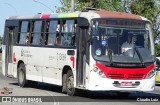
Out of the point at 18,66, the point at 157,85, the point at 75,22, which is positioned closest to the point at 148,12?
the point at 157,85

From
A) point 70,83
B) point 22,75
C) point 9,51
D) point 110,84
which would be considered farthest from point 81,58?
point 9,51

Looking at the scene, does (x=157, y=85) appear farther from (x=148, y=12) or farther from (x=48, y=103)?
(x=148, y=12)

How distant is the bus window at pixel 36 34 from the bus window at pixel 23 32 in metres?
0.70

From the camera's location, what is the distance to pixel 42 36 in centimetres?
2048

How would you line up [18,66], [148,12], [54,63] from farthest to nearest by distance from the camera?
[148,12] < [18,66] < [54,63]

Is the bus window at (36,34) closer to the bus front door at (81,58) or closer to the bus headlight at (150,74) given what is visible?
the bus front door at (81,58)

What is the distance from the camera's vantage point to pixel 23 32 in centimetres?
2234

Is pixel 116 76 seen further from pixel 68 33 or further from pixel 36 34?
pixel 36 34

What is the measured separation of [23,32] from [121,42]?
6.49 meters

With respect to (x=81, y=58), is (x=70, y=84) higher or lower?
lower

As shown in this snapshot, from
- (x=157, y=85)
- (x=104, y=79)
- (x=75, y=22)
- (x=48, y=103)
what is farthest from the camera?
(x=157, y=85)

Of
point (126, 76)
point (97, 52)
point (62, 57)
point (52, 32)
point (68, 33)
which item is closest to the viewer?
point (126, 76)

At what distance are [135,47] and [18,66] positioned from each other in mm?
A: 7130

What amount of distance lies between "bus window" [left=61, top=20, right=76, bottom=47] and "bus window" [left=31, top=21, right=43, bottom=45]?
192 centimetres
